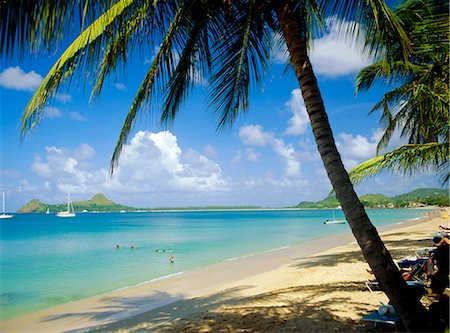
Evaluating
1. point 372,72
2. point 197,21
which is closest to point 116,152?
point 197,21

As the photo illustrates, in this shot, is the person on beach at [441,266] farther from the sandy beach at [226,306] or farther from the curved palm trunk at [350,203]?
the curved palm trunk at [350,203]

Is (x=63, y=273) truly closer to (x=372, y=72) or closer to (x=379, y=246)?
(x=372, y=72)

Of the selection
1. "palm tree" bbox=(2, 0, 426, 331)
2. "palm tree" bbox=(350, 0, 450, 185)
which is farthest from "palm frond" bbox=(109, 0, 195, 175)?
"palm tree" bbox=(350, 0, 450, 185)

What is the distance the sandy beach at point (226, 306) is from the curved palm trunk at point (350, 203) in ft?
4.81

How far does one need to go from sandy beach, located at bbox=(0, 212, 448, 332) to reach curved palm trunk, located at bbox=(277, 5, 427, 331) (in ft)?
4.81

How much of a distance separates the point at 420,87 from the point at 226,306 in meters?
5.76

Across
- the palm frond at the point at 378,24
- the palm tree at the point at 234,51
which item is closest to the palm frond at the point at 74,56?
the palm tree at the point at 234,51

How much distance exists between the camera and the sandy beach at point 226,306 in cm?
547

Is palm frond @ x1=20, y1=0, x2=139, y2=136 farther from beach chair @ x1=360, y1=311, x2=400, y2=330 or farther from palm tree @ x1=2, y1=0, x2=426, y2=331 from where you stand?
beach chair @ x1=360, y1=311, x2=400, y2=330

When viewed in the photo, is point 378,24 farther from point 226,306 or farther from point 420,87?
point 226,306

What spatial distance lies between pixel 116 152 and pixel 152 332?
3.72m

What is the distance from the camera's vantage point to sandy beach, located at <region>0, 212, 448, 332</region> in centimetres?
547

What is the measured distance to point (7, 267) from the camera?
23.8 meters

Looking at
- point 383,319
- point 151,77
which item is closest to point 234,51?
point 151,77
